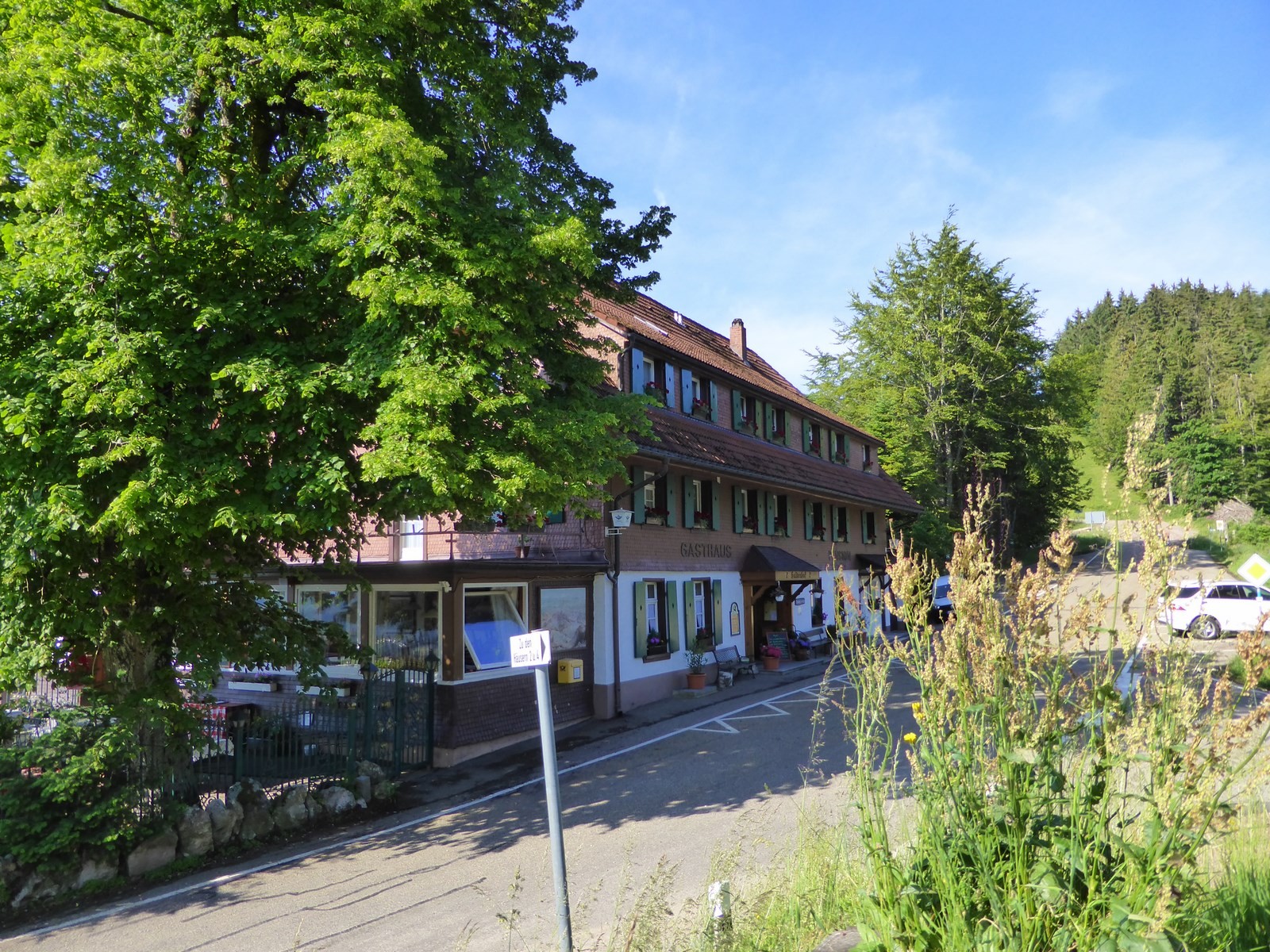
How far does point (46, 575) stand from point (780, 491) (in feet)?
64.5

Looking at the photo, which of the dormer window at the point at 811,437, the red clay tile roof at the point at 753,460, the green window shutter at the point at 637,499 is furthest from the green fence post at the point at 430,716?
the dormer window at the point at 811,437

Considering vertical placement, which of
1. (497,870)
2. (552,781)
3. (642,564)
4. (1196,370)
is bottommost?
(497,870)

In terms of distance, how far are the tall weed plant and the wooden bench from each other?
16686 millimetres

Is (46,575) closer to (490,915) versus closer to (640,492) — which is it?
(490,915)

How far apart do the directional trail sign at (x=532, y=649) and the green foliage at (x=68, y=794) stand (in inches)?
208

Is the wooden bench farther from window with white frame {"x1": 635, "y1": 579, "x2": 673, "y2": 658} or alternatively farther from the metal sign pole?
the metal sign pole

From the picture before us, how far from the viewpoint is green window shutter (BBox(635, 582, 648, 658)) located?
58.3 feet

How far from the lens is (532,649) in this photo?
5230 mm

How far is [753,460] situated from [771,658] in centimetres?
509

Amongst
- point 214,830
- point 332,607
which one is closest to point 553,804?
point 214,830

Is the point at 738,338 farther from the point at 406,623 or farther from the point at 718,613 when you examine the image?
the point at 406,623

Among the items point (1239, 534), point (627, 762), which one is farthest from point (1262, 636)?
point (1239, 534)

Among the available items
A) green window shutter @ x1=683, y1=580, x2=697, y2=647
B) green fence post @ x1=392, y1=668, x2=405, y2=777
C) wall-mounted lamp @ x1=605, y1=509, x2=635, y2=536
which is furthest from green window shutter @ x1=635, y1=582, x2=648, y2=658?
green fence post @ x1=392, y1=668, x2=405, y2=777

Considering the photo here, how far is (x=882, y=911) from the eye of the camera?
12.5 feet
